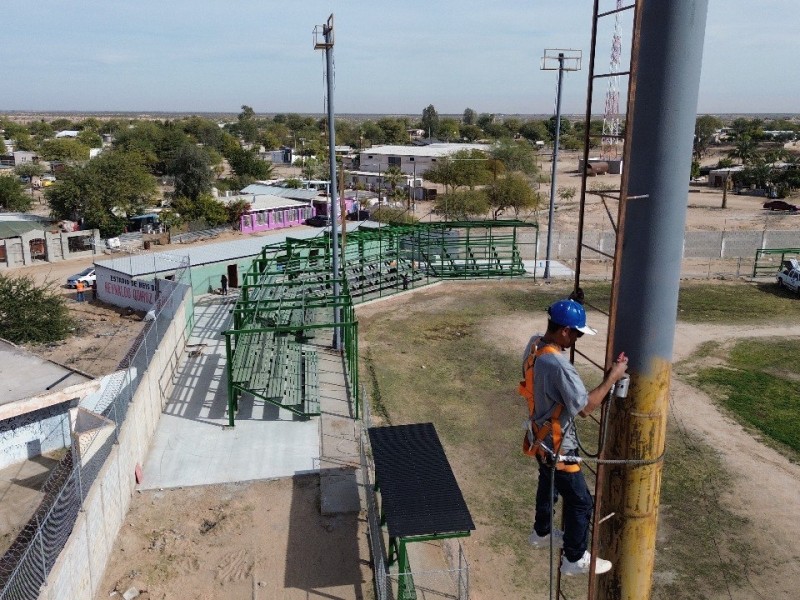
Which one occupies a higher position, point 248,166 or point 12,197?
point 248,166

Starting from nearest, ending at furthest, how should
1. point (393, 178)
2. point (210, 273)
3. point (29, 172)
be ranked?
point (210, 273) → point (393, 178) → point (29, 172)

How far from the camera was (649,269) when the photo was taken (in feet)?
10.7

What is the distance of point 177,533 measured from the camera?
11.3 meters

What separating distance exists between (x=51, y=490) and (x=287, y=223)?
3871 cm

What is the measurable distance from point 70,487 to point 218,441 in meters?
4.05

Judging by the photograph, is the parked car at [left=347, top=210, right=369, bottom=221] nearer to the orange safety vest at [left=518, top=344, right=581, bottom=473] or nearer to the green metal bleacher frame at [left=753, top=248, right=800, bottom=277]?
the green metal bleacher frame at [left=753, top=248, right=800, bottom=277]

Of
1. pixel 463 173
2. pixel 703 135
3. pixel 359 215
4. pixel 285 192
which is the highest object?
pixel 703 135

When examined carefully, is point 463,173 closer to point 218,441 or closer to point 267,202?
point 267,202

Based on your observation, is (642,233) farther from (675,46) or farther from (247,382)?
(247,382)

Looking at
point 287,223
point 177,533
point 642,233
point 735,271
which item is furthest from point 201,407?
point 287,223

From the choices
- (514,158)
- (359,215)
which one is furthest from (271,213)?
(514,158)

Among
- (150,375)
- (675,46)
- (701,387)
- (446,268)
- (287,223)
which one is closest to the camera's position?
(675,46)

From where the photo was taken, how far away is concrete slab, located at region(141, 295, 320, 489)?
13273 millimetres

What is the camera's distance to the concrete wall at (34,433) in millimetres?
14273
